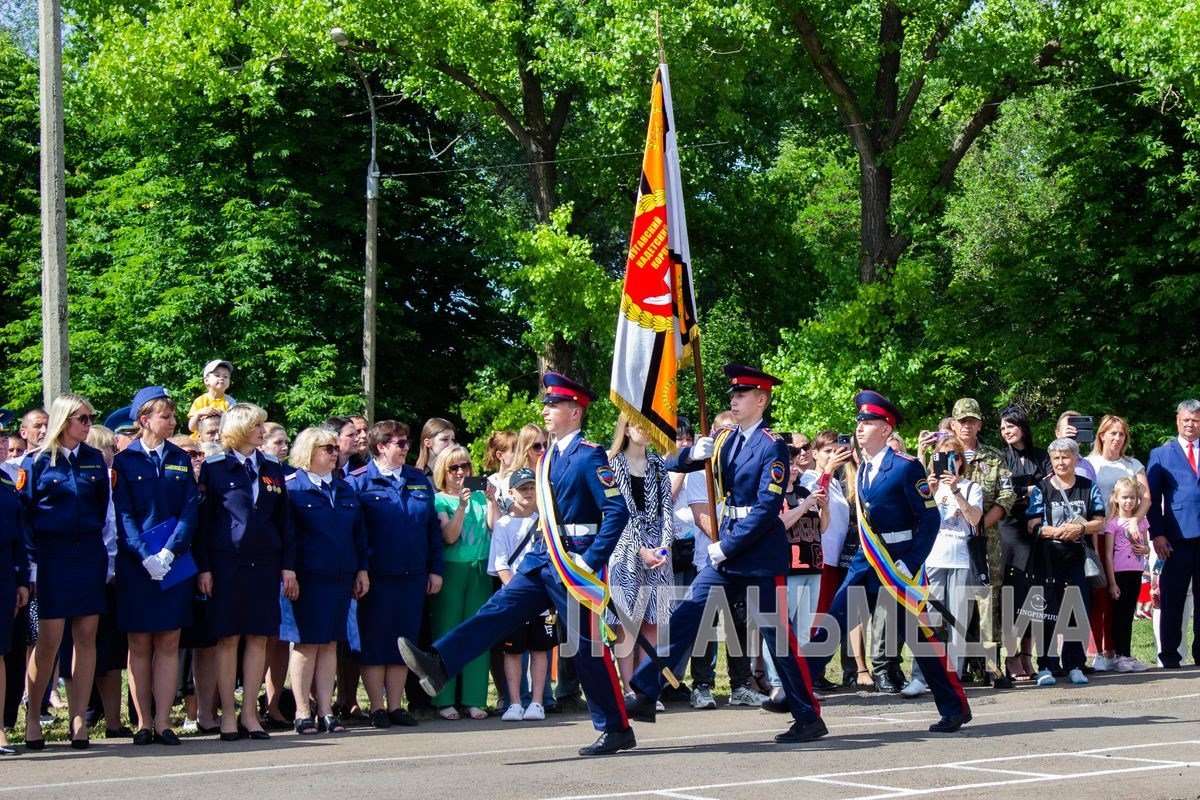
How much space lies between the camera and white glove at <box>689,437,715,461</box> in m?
9.59

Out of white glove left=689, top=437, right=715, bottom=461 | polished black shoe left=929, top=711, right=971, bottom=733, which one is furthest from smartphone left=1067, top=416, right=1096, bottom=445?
white glove left=689, top=437, right=715, bottom=461

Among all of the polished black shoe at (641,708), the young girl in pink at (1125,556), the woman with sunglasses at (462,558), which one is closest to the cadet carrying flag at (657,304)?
the woman with sunglasses at (462,558)

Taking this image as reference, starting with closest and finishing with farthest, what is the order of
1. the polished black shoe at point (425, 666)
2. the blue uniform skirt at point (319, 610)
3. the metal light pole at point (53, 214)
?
1. the polished black shoe at point (425, 666)
2. the blue uniform skirt at point (319, 610)
3. the metal light pole at point (53, 214)

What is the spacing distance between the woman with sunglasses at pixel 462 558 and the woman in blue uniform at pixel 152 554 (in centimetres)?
205

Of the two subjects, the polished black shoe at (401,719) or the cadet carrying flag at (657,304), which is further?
the polished black shoe at (401,719)

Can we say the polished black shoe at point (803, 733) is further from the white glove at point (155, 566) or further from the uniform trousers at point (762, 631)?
the white glove at point (155, 566)

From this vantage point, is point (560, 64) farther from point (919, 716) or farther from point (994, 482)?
point (919, 716)

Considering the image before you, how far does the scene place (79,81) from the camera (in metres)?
30.0

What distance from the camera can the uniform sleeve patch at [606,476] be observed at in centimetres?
884

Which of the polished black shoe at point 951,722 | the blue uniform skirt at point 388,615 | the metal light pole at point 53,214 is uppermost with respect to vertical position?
the metal light pole at point 53,214

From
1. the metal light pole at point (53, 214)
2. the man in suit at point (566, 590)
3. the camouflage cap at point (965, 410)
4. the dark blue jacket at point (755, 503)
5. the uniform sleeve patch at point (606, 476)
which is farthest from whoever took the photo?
the metal light pole at point (53, 214)

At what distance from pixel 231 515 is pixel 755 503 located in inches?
124

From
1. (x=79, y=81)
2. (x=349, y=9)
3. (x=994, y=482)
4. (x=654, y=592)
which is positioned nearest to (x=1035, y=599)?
(x=994, y=482)

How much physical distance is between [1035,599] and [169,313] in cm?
2013
